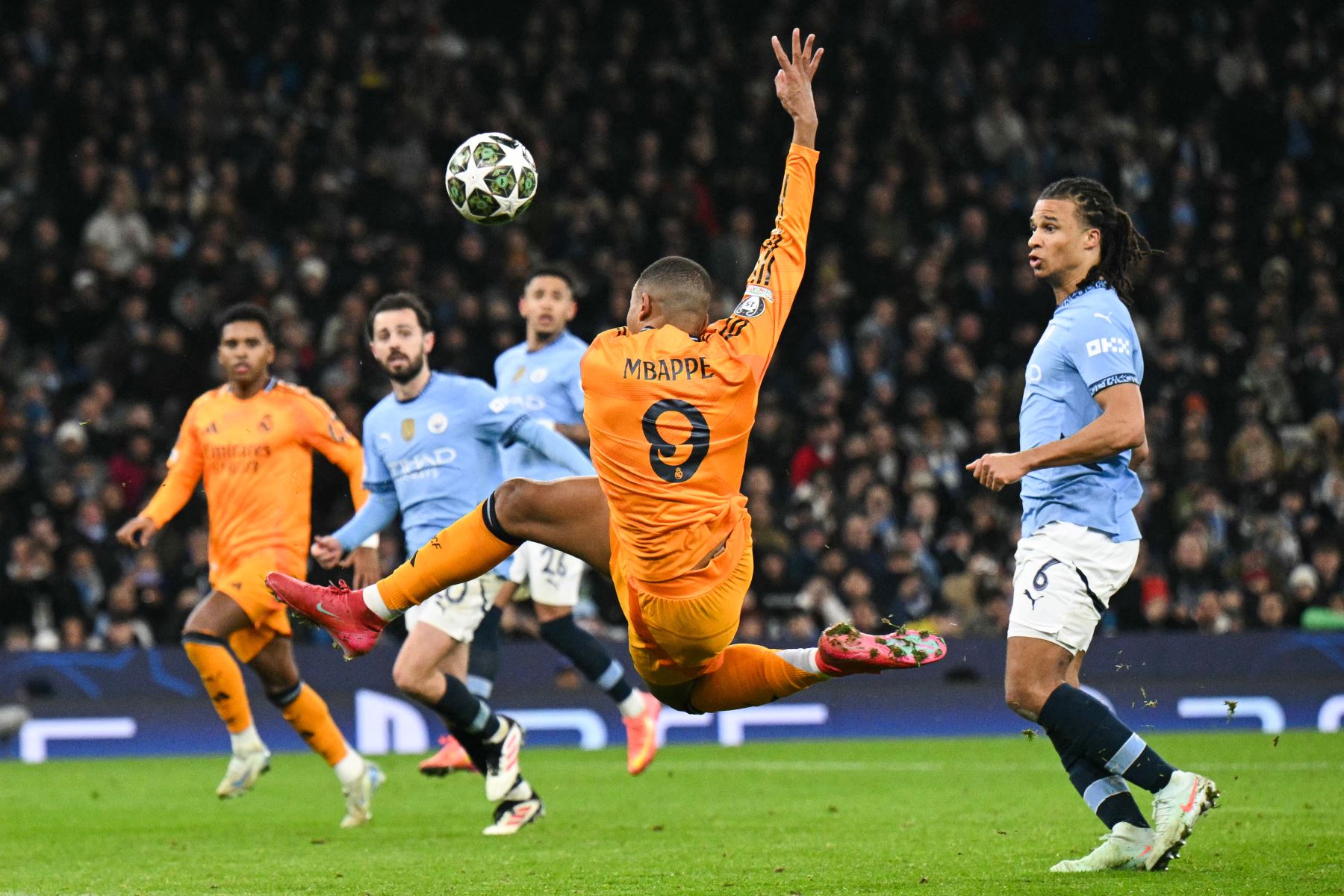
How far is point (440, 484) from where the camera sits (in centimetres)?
859

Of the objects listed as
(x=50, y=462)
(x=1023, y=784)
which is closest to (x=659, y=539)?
(x=1023, y=784)

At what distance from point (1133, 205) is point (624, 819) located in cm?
1261

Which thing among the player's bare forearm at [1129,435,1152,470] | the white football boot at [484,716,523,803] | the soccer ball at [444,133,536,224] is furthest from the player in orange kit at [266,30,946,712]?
the white football boot at [484,716,523,803]

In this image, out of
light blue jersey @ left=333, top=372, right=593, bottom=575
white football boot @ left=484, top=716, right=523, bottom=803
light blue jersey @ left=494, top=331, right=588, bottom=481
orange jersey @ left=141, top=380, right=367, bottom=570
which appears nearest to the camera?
white football boot @ left=484, top=716, right=523, bottom=803

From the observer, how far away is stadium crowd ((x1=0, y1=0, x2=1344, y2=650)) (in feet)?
48.6

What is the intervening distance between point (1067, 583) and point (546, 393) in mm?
4521

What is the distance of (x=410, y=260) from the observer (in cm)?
Answer: 1639

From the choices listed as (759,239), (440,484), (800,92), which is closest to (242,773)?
(440,484)

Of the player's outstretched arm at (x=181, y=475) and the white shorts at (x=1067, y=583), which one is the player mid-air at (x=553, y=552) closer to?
the player's outstretched arm at (x=181, y=475)

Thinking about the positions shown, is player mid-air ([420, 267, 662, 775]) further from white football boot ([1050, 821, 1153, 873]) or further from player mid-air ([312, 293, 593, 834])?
white football boot ([1050, 821, 1153, 873])

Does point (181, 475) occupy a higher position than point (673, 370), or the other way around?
point (673, 370)

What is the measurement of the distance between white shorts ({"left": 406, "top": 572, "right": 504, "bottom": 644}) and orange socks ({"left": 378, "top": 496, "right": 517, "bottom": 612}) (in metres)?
2.15

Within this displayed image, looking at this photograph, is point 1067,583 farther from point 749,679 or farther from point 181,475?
point 181,475

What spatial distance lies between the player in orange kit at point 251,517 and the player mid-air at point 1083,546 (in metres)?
3.76
